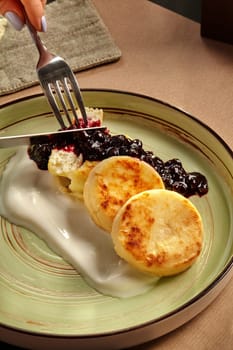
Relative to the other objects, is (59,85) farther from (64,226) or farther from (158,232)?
(158,232)

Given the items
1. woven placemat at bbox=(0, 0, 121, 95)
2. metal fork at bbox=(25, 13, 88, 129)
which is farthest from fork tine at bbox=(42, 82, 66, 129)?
woven placemat at bbox=(0, 0, 121, 95)

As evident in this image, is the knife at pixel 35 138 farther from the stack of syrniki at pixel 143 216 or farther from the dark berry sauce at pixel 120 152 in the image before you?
the stack of syrniki at pixel 143 216

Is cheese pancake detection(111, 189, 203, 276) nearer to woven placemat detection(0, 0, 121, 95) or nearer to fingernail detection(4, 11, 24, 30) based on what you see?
fingernail detection(4, 11, 24, 30)

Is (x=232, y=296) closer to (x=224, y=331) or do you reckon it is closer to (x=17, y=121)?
(x=224, y=331)

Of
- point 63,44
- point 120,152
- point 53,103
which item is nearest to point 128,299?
point 120,152

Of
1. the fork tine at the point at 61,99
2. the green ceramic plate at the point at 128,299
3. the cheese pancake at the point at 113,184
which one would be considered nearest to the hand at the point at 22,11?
the fork tine at the point at 61,99

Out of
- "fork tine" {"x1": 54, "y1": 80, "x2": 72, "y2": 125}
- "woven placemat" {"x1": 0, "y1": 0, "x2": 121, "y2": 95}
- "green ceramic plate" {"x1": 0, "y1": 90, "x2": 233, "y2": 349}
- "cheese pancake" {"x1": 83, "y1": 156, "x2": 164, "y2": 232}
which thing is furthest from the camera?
"woven placemat" {"x1": 0, "y1": 0, "x2": 121, "y2": 95}
